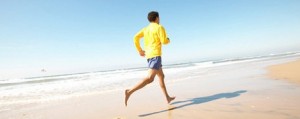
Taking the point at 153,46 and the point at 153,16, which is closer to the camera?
the point at 153,46

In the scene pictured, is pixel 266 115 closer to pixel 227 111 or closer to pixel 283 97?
pixel 227 111

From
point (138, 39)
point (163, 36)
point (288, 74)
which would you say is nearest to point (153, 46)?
point (163, 36)

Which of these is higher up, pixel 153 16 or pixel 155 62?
pixel 153 16

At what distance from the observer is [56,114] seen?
411 cm

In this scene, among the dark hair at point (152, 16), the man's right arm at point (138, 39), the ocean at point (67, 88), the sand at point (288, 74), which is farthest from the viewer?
the ocean at point (67, 88)

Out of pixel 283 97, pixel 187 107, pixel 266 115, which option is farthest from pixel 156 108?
pixel 283 97

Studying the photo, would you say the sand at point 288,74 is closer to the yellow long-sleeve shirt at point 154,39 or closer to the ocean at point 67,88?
the ocean at point 67,88

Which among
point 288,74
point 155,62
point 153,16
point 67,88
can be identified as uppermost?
point 153,16

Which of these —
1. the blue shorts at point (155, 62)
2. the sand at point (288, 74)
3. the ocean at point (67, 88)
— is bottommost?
the ocean at point (67, 88)

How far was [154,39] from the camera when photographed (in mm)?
3877

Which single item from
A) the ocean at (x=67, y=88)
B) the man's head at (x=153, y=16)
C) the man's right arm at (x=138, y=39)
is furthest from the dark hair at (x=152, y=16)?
the ocean at (x=67, y=88)

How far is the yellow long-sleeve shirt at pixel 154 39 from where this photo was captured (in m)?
3.77

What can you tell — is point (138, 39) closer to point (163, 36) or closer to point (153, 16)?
point (153, 16)

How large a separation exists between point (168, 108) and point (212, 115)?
3.01ft
